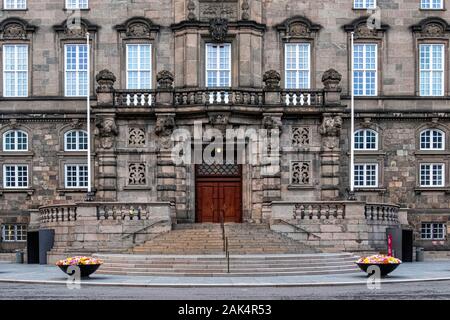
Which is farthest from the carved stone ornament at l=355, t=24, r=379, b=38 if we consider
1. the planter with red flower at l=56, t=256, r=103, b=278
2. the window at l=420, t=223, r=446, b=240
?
the planter with red flower at l=56, t=256, r=103, b=278

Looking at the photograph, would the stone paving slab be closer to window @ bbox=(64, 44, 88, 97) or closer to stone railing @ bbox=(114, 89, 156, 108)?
stone railing @ bbox=(114, 89, 156, 108)

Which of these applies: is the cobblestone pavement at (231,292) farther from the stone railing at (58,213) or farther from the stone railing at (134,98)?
the stone railing at (134,98)

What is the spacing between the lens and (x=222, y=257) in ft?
100

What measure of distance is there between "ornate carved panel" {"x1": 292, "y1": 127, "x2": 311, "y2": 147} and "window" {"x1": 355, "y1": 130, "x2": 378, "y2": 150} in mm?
3786

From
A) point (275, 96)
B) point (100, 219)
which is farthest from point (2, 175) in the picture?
point (275, 96)

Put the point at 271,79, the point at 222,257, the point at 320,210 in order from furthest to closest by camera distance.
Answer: the point at 271,79 → the point at 320,210 → the point at 222,257

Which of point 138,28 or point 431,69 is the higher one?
point 138,28

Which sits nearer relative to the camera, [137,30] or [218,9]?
[218,9]

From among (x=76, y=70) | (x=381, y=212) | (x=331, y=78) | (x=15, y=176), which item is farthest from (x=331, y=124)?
(x=15, y=176)

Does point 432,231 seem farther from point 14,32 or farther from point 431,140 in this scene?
point 14,32

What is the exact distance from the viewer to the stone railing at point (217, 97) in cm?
4006

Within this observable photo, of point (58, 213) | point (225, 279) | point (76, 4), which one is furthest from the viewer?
point (76, 4)

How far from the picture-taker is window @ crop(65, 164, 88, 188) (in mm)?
43469

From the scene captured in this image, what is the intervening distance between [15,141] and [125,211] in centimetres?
1057
